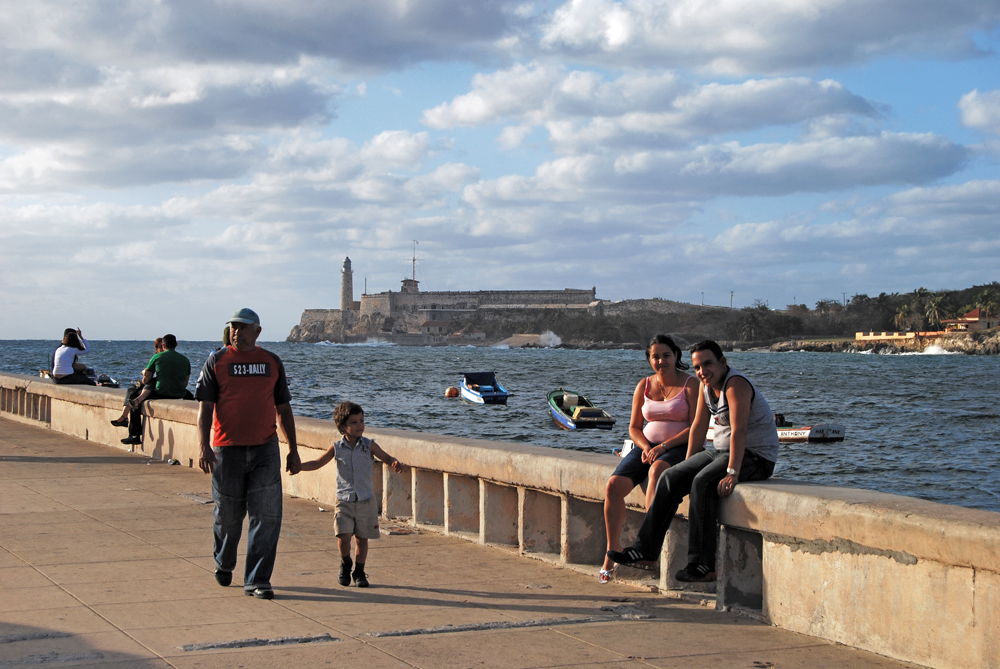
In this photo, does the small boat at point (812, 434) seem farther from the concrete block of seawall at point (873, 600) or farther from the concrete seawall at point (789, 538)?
the concrete block of seawall at point (873, 600)

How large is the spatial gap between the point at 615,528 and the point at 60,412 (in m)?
13.1

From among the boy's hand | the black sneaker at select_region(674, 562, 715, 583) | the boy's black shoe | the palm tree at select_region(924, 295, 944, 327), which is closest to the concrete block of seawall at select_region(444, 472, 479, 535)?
the boy's black shoe

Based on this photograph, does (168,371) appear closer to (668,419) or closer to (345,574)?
(345,574)

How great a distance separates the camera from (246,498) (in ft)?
20.8

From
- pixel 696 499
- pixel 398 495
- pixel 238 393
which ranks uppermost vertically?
pixel 238 393

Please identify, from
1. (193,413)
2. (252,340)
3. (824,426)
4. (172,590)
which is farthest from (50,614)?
(824,426)

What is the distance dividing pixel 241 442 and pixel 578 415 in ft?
122

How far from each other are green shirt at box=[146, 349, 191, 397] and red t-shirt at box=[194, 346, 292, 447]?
7.71 m

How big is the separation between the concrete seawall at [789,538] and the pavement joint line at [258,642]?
2.35m

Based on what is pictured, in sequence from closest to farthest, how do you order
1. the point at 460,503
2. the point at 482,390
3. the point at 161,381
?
the point at 460,503 < the point at 161,381 < the point at 482,390

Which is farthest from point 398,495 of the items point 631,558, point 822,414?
point 822,414

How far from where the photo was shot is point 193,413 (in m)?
12.0

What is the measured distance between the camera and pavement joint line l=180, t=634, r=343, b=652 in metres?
4.84

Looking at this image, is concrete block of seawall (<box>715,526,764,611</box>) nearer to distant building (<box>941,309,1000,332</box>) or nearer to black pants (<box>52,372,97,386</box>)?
black pants (<box>52,372,97,386</box>)
